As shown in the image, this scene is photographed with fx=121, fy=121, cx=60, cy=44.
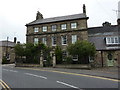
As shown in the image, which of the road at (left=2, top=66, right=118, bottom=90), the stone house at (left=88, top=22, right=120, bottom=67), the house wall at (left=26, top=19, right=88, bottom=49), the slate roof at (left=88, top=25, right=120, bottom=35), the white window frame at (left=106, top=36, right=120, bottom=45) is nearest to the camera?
the road at (left=2, top=66, right=118, bottom=90)

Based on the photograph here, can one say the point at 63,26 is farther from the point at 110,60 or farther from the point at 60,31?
the point at 110,60

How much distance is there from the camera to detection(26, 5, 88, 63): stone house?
90.5 feet

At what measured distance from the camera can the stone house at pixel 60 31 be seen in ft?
90.5

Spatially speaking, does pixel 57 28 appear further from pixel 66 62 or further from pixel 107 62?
pixel 107 62

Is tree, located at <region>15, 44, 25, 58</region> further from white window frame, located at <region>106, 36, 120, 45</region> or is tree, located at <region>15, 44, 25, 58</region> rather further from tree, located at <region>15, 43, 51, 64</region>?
white window frame, located at <region>106, 36, 120, 45</region>

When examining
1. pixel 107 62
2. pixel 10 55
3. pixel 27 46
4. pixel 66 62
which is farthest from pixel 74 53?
pixel 10 55

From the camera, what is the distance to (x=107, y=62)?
24516 millimetres

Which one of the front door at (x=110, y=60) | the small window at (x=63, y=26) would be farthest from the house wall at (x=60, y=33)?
the front door at (x=110, y=60)

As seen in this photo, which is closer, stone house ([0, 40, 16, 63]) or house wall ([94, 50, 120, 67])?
house wall ([94, 50, 120, 67])

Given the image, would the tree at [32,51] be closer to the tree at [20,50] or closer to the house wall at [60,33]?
the tree at [20,50]

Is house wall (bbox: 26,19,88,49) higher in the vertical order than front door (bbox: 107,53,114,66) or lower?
higher

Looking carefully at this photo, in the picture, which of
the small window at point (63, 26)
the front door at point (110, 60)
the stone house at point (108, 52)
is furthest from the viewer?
the small window at point (63, 26)

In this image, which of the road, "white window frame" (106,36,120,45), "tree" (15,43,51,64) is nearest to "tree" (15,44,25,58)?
"tree" (15,43,51,64)

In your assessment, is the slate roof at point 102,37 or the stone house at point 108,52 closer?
the stone house at point 108,52
